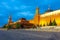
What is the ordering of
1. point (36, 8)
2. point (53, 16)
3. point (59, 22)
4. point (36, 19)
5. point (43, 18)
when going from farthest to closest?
point (36, 8), point (36, 19), point (43, 18), point (53, 16), point (59, 22)

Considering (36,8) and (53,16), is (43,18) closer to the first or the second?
(53,16)

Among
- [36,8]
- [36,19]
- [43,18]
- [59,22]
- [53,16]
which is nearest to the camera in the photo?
[59,22]

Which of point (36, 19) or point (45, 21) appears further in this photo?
point (36, 19)

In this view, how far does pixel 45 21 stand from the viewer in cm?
5531

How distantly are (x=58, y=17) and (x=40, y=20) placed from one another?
368 inches

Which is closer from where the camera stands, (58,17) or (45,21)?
(58,17)

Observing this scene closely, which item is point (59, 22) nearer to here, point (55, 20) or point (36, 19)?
point (55, 20)

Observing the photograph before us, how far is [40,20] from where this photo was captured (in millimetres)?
58875

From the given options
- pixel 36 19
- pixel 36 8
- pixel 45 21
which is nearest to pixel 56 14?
pixel 45 21

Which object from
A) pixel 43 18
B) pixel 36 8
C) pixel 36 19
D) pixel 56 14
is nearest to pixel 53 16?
pixel 56 14

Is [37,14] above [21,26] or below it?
above

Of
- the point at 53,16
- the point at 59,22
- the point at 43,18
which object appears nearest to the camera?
the point at 59,22

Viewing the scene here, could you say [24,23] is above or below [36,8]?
below

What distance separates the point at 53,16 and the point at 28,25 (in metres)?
9.30
